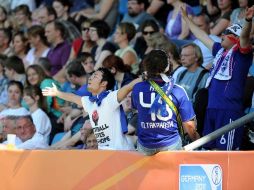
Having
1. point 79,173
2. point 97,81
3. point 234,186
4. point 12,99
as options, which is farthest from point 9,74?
point 234,186

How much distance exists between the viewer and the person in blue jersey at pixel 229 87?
1130 cm

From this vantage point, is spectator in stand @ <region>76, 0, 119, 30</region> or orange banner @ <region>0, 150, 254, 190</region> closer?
orange banner @ <region>0, 150, 254, 190</region>

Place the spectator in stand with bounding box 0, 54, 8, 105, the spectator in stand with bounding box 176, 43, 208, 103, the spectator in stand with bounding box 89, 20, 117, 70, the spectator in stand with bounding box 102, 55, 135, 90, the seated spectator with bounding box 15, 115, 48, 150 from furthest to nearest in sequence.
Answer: the spectator in stand with bounding box 0, 54, 8, 105 < the spectator in stand with bounding box 89, 20, 117, 70 < the seated spectator with bounding box 15, 115, 48, 150 < the spectator in stand with bounding box 102, 55, 135, 90 < the spectator in stand with bounding box 176, 43, 208, 103

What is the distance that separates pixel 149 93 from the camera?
991 centimetres

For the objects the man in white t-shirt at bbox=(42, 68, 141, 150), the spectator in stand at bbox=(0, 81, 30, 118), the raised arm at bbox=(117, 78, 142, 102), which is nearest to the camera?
the raised arm at bbox=(117, 78, 142, 102)

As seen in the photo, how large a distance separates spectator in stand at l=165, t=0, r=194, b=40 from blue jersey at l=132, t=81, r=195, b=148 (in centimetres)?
A: 506

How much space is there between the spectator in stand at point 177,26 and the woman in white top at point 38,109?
2179 mm

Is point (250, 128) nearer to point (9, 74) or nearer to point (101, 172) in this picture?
point (101, 172)

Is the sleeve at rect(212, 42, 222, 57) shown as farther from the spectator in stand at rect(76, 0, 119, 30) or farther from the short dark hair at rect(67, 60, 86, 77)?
the spectator in stand at rect(76, 0, 119, 30)

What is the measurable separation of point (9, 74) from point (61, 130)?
2260 mm

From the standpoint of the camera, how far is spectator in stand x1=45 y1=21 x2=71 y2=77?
1623 centimetres

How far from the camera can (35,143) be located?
13.4 metres

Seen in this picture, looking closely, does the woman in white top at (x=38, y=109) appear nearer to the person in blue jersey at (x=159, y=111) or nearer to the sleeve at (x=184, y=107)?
the person in blue jersey at (x=159, y=111)

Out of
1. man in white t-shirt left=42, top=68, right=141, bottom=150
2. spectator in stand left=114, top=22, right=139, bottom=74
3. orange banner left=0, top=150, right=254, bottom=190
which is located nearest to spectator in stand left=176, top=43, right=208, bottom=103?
spectator in stand left=114, top=22, right=139, bottom=74
